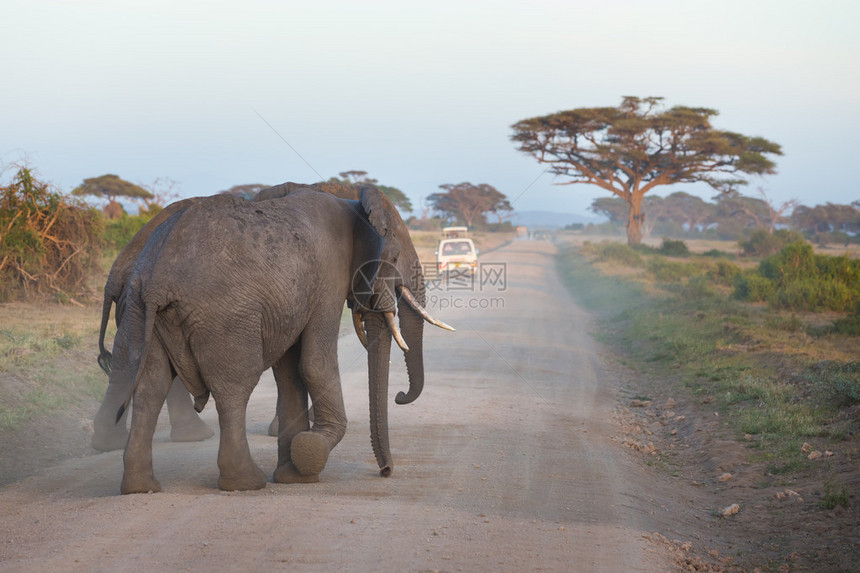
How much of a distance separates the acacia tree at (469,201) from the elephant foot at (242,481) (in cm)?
7485

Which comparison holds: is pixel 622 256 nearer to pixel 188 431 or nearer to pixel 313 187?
pixel 188 431

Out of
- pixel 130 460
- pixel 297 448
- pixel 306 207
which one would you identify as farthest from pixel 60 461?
pixel 306 207

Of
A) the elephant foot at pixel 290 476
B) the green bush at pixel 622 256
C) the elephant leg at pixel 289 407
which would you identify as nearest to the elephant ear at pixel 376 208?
the elephant leg at pixel 289 407

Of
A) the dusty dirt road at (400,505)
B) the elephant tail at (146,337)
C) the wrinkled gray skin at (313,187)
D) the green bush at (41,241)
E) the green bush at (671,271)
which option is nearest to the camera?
the dusty dirt road at (400,505)

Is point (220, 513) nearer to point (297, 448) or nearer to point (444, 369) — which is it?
point (297, 448)

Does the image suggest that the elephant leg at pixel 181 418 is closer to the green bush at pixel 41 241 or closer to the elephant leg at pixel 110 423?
the elephant leg at pixel 110 423

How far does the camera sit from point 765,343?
11.5m

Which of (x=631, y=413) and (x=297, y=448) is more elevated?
(x=297, y=448)

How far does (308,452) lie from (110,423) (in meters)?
2.09

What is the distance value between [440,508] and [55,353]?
653cm

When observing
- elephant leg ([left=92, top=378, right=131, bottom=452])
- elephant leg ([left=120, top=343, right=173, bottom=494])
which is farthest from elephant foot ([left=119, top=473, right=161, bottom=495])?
elephant leg ([left=92, top=378, right=131, bottom=452])

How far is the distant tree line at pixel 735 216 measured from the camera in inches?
2675

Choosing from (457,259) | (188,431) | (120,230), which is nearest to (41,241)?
(120,230)

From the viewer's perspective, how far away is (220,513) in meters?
4.66
